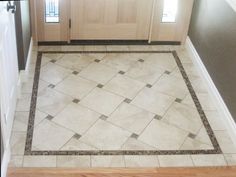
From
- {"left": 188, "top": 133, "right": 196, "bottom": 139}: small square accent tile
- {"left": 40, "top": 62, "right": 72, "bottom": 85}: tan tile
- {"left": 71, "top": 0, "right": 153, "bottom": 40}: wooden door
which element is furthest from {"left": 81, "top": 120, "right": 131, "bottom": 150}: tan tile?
{"left": 71, "top": 0, "right": 153, "bottom": 40}: wooden door

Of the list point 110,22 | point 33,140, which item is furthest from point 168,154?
A: point 110,22

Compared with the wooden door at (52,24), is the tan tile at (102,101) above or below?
below

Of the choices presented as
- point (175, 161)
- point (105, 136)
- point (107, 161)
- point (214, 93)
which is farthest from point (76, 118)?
point (214, 93)

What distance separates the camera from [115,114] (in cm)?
361

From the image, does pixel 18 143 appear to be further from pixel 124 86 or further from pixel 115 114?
pixel 124 86

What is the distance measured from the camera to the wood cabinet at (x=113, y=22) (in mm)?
4461

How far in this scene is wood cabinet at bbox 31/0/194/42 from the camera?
4.46 m

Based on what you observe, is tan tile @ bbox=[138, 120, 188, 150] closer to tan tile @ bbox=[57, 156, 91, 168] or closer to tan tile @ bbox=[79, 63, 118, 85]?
tan tile @ bbox=[57, 156, 91, 168]

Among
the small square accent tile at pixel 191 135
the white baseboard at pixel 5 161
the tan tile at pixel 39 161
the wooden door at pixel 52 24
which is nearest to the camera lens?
the white baseboard at pixel 5 161

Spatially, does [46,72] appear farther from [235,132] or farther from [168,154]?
[235,132]

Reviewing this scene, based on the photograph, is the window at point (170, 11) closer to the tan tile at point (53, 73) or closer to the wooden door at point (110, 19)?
the wooden door at point (110, 19)

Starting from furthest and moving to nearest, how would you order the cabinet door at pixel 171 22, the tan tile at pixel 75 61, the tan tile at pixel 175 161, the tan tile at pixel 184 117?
the cabinet door at pixel 171 22
the tan tile at pixel 75 61
the tan tile at pixel 184 117
the tan tile at pixel 175 161

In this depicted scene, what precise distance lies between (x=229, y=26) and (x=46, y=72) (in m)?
1.87

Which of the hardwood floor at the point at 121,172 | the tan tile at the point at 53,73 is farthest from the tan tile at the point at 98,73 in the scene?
the hardwood floor at the point at 121,172
